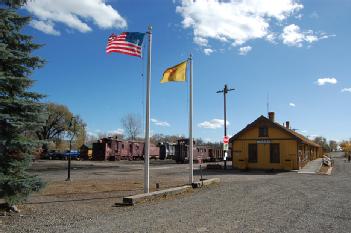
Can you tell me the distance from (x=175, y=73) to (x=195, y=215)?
841cm

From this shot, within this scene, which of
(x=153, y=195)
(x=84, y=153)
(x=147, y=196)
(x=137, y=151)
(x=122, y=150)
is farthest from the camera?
(x=137, y=151)

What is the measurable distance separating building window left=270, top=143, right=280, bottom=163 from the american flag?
23085 millimetres

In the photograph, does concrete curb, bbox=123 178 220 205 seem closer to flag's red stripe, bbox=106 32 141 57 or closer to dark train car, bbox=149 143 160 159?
flag's red stripe, bbox=106 32 141 57

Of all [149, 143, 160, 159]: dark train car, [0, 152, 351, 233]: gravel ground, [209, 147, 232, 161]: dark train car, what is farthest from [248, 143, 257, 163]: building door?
[149, 143, 160, 159]: dark train car

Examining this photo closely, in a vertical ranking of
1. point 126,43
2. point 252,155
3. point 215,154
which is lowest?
point 215,154

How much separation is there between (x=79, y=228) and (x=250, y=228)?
4.05 m

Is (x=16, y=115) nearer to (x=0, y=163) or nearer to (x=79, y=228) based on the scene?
(x=0, y=163)

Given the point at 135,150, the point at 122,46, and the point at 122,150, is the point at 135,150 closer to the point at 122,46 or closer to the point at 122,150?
the point at 122,150

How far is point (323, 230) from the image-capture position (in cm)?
886

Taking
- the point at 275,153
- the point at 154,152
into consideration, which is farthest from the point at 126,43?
the point at 154,152

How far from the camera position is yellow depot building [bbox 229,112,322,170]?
3391cm

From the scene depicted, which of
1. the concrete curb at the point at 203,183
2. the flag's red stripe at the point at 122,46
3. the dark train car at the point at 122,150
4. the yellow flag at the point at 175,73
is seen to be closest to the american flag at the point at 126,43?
the flag's red stripe at the point at 122,46

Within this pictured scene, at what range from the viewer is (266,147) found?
35.1 m

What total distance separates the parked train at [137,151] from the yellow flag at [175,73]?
3539 cm
